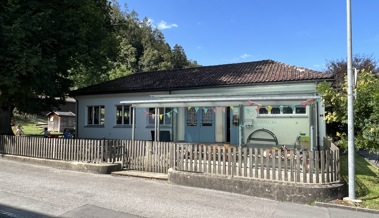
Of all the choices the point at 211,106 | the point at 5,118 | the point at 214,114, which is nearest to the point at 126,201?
the point at 211,106

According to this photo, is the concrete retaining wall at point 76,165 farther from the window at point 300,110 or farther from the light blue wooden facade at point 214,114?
the window at point 300,110

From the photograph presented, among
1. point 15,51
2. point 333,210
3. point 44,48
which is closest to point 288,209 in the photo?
point 333,210

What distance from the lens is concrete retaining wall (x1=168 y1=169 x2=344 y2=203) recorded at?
280 inches

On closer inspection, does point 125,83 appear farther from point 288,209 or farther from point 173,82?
point 288,209

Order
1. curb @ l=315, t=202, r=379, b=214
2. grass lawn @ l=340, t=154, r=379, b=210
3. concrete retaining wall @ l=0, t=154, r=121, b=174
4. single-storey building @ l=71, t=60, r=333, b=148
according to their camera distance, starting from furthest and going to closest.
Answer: single-storey building @ l=71, t=60, r=333, b=148
concrete retaining wall @ l=0, t=154, r=121, b=174
grass lawn @ l=340, t=154, r=379, b=210
curb @ l=315, t=202, r=379, b=214

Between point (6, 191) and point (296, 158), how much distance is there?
7205 millimetres

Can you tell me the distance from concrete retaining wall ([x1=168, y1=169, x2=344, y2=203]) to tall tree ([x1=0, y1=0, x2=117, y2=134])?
9.73 meters

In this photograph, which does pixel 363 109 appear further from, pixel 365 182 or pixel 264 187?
pixel 264 187

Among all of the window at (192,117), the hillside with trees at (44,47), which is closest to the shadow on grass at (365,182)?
the window at (192,117)

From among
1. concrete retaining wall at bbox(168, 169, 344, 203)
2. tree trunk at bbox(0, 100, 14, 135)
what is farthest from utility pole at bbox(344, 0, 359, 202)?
tree trunk at bbox(0, 100, 14, 135)

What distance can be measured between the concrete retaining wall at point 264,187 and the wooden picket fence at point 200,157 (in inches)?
9.1

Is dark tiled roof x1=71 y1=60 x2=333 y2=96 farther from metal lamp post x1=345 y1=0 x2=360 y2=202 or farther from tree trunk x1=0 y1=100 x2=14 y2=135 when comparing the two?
metal lamp post x1=345 y1=0 x2=360 y2=202

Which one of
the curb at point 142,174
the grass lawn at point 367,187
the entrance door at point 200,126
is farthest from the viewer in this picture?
the entrance door at point 200,126

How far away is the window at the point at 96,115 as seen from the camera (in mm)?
21984
